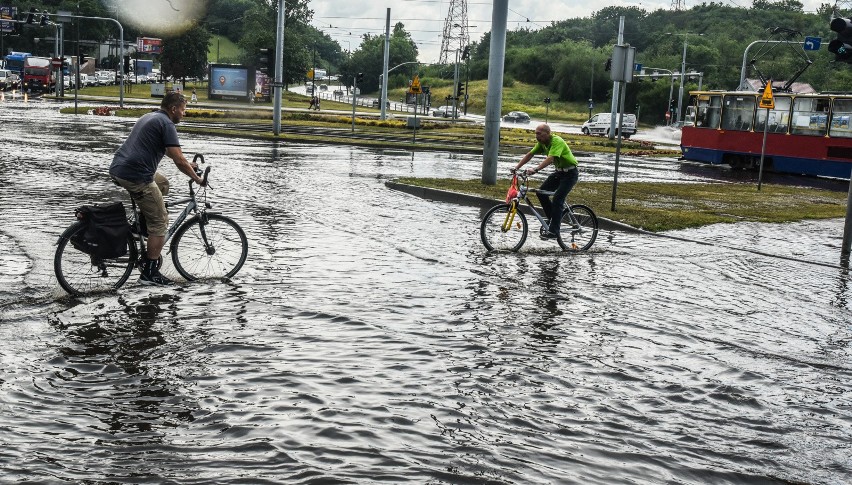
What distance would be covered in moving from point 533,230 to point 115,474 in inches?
369

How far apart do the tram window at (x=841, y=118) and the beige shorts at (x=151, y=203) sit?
103 feet

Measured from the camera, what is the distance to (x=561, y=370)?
23.4 feet

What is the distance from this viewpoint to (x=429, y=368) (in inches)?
276

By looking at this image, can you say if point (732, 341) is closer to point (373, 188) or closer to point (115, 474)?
point (115, 474)

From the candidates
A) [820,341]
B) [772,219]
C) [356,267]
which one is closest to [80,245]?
[356,267]

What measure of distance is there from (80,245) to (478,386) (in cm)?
428

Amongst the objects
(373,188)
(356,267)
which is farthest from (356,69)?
(356,267)

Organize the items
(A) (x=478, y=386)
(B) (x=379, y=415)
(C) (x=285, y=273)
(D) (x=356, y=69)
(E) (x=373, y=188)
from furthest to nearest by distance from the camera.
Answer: (D) (x=356, y=69)
(E) (x=373, y=188)
(C) (x=285, y=273)
(A) (x=478, y=386)
(B) (x=379, y=415)

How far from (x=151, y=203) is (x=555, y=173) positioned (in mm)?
5971

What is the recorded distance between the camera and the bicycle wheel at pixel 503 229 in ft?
43.2

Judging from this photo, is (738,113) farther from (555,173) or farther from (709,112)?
(555,173)

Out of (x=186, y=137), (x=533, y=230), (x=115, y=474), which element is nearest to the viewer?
(x=115, y=474)

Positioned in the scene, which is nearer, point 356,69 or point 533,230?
point 533,230

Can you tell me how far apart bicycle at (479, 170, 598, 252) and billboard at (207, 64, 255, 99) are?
80.2 m
